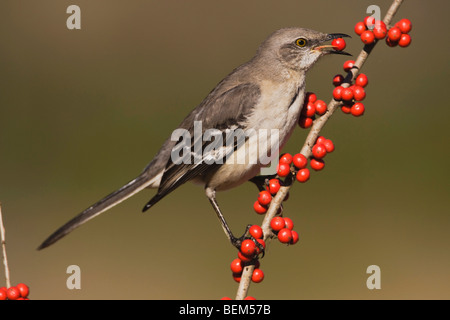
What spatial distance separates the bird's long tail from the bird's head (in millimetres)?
1243

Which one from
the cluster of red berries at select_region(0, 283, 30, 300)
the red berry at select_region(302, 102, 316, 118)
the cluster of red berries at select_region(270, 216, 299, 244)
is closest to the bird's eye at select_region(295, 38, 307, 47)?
the red berry at select_region(302, 102, 316, 118)

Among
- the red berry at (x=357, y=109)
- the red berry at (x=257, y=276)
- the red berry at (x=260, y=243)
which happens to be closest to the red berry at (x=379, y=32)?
the red berry at (x=357, y=109)

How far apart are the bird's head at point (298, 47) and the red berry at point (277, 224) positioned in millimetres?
1289

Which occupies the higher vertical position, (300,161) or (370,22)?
(370,22)

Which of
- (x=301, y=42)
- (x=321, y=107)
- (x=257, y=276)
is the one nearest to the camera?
(x=257, y=276)

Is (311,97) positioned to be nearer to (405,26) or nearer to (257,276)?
(405,26)

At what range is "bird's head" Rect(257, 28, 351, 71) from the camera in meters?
3.59

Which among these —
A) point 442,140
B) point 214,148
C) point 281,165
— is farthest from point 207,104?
point 442,140

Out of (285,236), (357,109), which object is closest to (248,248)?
(285,236)

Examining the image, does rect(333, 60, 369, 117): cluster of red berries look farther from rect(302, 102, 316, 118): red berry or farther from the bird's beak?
the bird's beak

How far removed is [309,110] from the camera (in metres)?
3.30

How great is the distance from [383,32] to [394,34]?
7cm

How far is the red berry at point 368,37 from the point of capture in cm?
275

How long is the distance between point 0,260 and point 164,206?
92.4 inches
